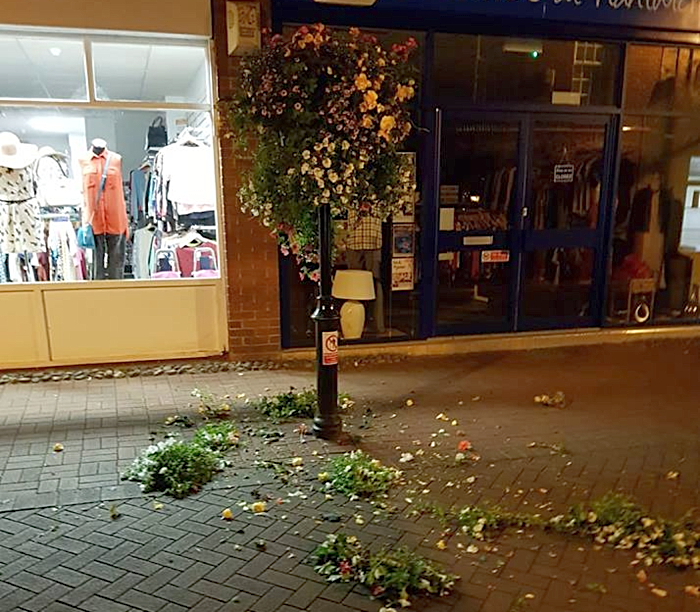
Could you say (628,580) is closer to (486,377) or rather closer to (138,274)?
(486,377)

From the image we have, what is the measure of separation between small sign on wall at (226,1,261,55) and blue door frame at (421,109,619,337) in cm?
187

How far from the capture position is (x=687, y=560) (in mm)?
3010

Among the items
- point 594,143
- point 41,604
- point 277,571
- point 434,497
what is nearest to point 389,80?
point 434,497

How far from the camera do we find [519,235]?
6.80 metres

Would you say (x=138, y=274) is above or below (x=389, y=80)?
below

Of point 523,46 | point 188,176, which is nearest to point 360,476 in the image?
point 188,176

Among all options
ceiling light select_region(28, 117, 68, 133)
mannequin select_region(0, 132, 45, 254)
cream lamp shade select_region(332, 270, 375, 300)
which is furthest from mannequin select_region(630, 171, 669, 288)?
mannequin select_region(0, 132, 45, 254)

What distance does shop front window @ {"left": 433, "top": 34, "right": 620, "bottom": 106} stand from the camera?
630 cm

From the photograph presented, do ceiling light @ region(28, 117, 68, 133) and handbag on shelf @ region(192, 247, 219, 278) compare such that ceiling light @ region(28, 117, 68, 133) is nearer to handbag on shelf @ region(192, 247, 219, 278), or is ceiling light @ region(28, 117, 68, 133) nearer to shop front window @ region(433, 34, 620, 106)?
handbag on shelf @ region(192, 247, 219, 278)

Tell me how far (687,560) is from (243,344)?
4.21 metres

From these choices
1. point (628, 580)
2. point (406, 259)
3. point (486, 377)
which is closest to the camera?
point (628, 580)

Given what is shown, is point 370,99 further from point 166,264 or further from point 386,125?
point 166,264

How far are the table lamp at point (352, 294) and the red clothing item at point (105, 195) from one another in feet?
7.03

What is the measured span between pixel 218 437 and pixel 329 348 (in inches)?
38.4
